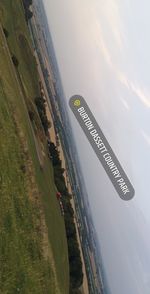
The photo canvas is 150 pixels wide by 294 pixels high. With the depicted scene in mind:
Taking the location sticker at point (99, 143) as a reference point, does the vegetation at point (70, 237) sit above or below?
below

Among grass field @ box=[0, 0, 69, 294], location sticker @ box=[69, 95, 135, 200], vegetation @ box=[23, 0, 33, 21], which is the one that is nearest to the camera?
grass field @ box=[0, 0, 69, 294]

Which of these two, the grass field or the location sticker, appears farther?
the location sticker

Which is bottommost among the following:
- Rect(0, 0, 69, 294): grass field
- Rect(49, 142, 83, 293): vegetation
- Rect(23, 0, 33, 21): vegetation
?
Rect(49, 142, 83, 293): vegetation

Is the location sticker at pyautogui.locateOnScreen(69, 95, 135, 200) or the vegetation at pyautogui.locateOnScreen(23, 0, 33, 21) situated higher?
the vegetation at pyautogui.locateOnScreen(23, 0, 33, 21)

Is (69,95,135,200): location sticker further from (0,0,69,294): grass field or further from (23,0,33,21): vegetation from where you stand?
(23,0,33,21): vegetation

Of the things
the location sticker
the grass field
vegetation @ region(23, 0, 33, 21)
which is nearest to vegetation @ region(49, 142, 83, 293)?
the grass field

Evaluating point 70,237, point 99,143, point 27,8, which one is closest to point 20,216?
point 99,143

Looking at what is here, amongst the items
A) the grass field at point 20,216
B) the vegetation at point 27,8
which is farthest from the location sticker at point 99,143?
the vegetation at point 27,8

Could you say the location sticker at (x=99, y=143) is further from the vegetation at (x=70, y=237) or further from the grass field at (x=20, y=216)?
the vegetation at (x=70, y=237)

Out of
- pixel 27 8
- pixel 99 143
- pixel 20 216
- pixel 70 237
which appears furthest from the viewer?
pixel 27 8

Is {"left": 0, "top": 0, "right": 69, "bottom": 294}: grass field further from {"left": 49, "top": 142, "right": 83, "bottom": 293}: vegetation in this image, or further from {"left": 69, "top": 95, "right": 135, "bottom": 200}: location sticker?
{"left": 49, "top": 142, "right": 83, "bottom": 293}: vegetation

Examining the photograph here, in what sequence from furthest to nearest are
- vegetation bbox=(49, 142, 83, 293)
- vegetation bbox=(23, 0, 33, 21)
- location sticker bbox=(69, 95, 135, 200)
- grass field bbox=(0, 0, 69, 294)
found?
vegetation bbox=(23, 0, 33, 21), vegetation bbox=(49, 142, 83, 293), location sticker bbox=(69, 95, 135, 200), grass field bbox=(0, 0, 69, 294)

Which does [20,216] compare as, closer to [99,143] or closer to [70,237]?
[99,143]
